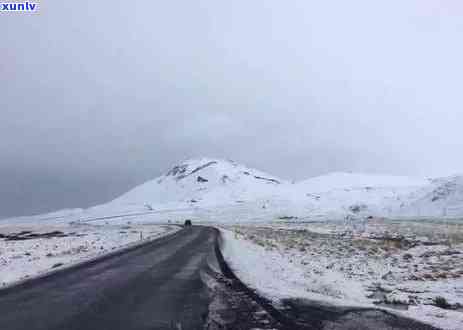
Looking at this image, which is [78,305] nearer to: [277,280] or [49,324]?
[49,324]

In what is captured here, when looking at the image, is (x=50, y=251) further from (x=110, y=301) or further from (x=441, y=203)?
(x=441, y=203)

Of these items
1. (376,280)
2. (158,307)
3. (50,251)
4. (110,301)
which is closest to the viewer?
(158,307)

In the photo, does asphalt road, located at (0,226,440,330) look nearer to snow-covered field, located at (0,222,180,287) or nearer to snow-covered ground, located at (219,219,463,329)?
snow-covered ground, located at (219,219,463,329)

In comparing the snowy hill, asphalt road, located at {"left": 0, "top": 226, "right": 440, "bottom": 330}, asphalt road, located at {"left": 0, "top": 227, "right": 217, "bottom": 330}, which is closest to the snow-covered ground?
asphalt road, located at {"left": 0, "top": 226, "right": 440, "bottom": 330}

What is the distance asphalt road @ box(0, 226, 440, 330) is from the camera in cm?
927

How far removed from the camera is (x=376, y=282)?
1755 cm

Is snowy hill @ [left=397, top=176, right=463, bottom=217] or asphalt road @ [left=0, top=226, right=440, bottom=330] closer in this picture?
asphalt road @ [left=0, top=226, right=440, bottom=330]

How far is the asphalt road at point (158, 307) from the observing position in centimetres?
927

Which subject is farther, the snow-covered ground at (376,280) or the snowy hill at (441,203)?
the snowy hill at (441,203)

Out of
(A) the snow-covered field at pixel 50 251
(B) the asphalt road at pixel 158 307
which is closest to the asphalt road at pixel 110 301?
(B) the asphalt road at pixel 158 307

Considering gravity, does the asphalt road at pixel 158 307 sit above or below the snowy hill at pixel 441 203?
below

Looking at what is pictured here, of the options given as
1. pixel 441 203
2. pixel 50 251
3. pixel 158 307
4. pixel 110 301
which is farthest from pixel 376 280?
pixel 441 203

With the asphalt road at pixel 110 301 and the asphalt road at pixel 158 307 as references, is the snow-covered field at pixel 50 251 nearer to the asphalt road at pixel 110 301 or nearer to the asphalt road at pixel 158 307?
the asphalt road at pixel 110 301

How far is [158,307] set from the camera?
1138 centimetres
